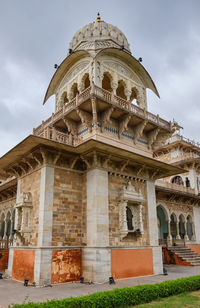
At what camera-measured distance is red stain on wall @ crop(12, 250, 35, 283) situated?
10.4 m

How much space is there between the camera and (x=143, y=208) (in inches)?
527

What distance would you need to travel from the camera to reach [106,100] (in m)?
12.8

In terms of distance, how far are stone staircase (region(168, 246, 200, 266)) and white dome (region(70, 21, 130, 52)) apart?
46.0ft

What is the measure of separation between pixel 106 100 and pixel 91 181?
4.04m

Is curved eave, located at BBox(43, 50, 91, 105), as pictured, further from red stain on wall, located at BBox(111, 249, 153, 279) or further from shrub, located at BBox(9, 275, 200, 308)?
shrub, located at BBox(9, 275, 200, 308)

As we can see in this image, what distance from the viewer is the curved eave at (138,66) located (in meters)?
15.7

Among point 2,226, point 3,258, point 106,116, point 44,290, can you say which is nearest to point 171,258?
point 3,258

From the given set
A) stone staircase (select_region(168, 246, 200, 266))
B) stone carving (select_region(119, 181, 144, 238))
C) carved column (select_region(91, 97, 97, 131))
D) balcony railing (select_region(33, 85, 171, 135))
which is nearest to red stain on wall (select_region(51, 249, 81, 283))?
stone carving (select_region(119, 181, 144, 238))

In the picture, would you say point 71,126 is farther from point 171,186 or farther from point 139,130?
point 171,186

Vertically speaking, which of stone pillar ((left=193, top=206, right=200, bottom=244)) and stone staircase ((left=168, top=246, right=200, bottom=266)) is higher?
stone pillar ((left=193, top=206, right=200, bottom=244))

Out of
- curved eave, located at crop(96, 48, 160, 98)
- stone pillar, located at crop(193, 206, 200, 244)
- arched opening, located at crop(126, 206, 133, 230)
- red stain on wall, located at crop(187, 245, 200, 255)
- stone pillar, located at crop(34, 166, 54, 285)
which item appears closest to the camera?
stone pillar, located at crop(34, 166, 54, 285)

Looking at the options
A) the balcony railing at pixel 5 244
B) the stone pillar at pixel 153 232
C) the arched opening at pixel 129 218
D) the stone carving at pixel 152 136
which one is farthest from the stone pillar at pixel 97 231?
the balcony railing at pixel 5 244

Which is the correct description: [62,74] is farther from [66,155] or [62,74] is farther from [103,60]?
[66,155]

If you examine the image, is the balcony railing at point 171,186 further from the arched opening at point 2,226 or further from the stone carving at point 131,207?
the arched opening at point 2,226
